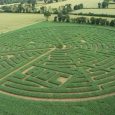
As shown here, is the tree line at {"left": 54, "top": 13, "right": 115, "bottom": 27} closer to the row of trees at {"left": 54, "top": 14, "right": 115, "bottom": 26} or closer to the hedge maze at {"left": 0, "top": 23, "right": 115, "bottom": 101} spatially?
the row of trees at {"left": 54, "top": 14, "right": 115, "bottom": 26}

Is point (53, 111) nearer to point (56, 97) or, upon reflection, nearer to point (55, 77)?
point (56, 97)

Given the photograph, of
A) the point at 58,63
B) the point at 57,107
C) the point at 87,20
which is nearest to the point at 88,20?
the point at 87,20

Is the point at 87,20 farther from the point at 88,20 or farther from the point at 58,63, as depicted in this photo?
the point at 58,63

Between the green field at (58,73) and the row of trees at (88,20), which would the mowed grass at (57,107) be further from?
the row of trees at (88,20)

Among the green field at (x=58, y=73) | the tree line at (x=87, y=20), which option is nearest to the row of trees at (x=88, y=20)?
the tree line at (x=87, y=20)

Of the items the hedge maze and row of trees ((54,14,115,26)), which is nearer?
the hedge maze

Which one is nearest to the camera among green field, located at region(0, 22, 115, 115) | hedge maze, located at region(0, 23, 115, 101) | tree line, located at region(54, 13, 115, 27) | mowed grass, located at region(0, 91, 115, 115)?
mowed grass, located at region(0, 91, 115, 115)

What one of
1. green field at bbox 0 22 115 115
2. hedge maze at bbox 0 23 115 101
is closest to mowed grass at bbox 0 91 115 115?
green field at bbox 0 22 115 115
